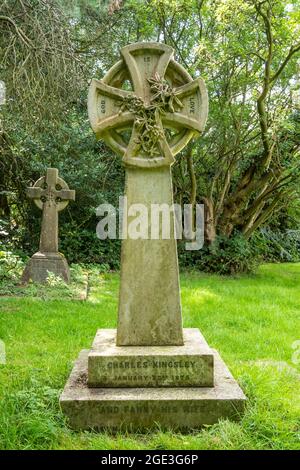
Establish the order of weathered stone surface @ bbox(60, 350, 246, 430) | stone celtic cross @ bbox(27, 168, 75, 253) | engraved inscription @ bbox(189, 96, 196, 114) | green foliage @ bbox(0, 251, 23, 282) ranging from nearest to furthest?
weathered stone surface @ bbox(60, 350, 246, 430), engraved inscription @ bbox(189, 96, 196, 114), green foliage @ bbox(0, 251, 23, 282), stone celtic cross @ bbox(27, 168, 75, 253)

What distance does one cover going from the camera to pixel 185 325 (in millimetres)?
6176

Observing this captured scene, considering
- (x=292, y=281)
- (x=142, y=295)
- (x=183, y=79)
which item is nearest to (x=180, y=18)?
(x=292, y=281)

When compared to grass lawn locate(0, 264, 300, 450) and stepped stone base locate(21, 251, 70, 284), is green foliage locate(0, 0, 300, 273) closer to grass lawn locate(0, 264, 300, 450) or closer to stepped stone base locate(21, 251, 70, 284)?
stepped stone base locate(21, 251, 70, 284)

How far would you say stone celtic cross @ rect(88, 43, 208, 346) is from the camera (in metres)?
3.65

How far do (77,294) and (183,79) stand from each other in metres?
4.94

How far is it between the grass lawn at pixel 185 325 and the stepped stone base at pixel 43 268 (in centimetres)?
77

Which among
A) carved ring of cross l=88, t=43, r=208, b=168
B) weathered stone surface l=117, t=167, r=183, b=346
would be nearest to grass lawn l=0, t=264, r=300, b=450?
weathered stone surface l=117, t=167, r=183, b=346

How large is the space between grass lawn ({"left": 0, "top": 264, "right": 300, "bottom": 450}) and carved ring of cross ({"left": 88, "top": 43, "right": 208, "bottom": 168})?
1.95 meters

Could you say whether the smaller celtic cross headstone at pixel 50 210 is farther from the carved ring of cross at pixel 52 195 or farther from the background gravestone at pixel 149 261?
the background gravestone at pixel 149 261

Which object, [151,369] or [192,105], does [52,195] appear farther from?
[151,369]

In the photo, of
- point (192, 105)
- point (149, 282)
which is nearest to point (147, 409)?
point (149, 282)

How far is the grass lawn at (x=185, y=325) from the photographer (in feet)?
9.86

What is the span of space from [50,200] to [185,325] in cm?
470

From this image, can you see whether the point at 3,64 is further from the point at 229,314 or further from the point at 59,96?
the point at 229,314
